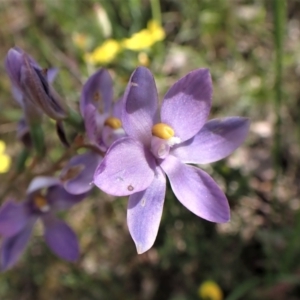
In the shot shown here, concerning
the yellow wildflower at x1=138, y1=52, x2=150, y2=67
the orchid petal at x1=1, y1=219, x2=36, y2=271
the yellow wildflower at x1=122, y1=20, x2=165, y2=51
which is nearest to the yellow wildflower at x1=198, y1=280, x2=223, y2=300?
the orchid petal at x1=1, y1=219, x2=36, y2=271

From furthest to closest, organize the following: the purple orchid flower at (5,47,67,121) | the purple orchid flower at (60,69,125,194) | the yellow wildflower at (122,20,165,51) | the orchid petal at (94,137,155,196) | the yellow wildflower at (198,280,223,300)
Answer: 1. the yellow wildflower at (122,20,165,51)
2. the yellow wildflower at (198,280,223,300)
3. the purple orchid flower at (60,69,125,194)
4. the purple orchid flower at (5,47,67,121)
5. the orchid petal at (94,137,155,196)

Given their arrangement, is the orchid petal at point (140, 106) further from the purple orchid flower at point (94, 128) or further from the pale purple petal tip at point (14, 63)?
the pale purple petal tip at point (14, 63)

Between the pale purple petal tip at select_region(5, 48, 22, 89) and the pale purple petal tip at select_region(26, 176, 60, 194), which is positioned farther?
the pale purple petal tip at select_region(26, 176, 60, 194)

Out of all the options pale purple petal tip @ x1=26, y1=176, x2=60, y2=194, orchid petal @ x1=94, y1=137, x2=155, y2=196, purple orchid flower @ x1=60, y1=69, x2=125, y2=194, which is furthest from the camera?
pale purple petal tip @ x1=26, y1=176, x2=60, y2=194

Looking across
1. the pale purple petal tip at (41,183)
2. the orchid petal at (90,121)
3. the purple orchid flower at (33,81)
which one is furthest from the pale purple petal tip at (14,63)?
the pale purple petal tip at (41,183)

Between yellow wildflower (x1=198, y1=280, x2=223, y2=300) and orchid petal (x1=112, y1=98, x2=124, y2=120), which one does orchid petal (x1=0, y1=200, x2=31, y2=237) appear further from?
yellow wildflower (x1=198, y1=280, x2=223, y2=300)

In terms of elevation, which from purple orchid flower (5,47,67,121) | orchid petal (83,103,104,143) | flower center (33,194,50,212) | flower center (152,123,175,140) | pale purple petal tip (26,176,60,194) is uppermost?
purple orchid flower (5,47,67,121)

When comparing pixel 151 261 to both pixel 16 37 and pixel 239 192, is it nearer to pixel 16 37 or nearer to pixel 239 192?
pixel 239 192
